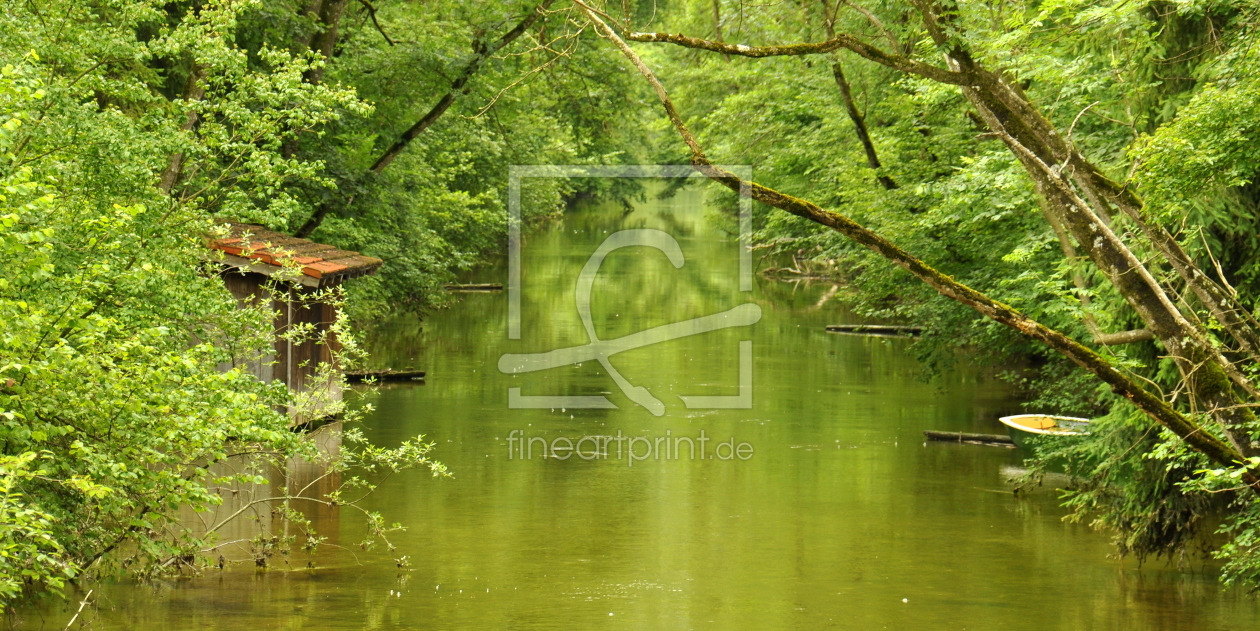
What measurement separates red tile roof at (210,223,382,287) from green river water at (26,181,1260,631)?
2911 millimetres

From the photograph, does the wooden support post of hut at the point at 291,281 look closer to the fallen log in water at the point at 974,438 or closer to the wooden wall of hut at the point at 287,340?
the wooden wall of hut at the point at 287,340

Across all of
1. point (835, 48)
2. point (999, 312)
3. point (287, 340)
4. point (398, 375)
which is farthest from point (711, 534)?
point (398, 375)

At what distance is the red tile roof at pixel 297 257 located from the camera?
1623 cm

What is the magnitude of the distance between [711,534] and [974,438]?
7354mm

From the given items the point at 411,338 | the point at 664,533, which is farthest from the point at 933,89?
the point at 411,338

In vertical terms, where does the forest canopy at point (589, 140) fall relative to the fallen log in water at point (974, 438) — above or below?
above

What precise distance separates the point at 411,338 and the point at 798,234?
34.2 ft

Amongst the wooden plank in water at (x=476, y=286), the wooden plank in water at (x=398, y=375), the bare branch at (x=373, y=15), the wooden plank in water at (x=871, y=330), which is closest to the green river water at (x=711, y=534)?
the wooden plank in water at (x=398, y=375)

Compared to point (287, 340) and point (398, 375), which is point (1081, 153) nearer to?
point (287, 340)

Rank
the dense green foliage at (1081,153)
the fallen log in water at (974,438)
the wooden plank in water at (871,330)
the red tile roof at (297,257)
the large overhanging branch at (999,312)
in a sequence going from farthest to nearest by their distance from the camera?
1. the wooden plank in water at (871,330)
2. the fallen log in water at (974,438)
3. the red tile roof at (297,257)
4. the dense green foliage at (1081,153)
5. the large overhanging branch at (999,312)

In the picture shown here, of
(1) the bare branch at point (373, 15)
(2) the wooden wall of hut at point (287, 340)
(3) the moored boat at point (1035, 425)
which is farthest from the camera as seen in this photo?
(1) the bare branch at point (373, 15)

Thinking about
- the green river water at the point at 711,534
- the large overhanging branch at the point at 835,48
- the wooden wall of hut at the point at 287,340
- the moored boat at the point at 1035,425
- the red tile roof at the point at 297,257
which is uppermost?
the large overhanging branch at the point at 835,48

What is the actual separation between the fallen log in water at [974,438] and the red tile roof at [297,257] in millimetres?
9649

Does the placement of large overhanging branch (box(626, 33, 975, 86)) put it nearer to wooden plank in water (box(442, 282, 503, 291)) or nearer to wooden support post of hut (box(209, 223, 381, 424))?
wooden support post of hut (box(209, 223, 381, 424))
